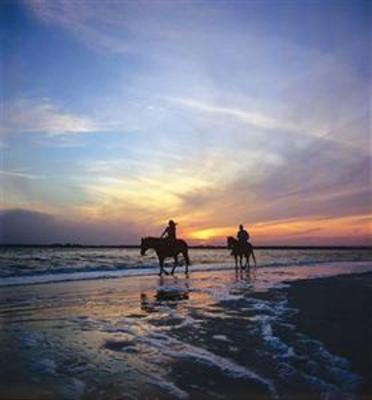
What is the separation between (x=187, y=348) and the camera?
6508mm

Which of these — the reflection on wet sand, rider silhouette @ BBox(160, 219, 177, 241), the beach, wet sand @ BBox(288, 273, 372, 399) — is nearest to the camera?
the beach

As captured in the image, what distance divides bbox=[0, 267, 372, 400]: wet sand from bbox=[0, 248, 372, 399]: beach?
0.5 inches

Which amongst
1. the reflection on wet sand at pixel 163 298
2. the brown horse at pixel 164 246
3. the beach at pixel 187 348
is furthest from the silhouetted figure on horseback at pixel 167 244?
the beach at pixel 187 348

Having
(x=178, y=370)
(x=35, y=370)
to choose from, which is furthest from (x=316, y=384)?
(x=35, y=370)

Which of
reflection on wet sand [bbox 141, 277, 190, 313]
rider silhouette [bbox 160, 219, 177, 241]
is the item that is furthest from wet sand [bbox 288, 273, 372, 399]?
rider silhouette [bbox 160, 219, 177, 241]

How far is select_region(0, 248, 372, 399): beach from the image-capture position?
Answer: 485cm

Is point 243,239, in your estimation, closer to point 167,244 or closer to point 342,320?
point 167,244

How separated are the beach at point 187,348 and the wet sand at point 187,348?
0.01 metres

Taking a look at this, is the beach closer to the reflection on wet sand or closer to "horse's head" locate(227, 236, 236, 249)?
the reflection on wet sand

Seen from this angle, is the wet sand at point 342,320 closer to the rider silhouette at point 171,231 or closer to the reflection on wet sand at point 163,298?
the reflection on wet sand at point 163,298

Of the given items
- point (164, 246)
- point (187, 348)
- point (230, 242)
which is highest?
point (230, 242)

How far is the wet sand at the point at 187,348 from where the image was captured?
4.85 meters

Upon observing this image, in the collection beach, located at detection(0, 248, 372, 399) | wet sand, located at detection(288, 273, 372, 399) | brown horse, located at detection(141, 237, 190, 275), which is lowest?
beach, located at detection(0, 248, 372, 399)

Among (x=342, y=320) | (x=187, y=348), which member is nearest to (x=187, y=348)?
(x=187, y=348)
